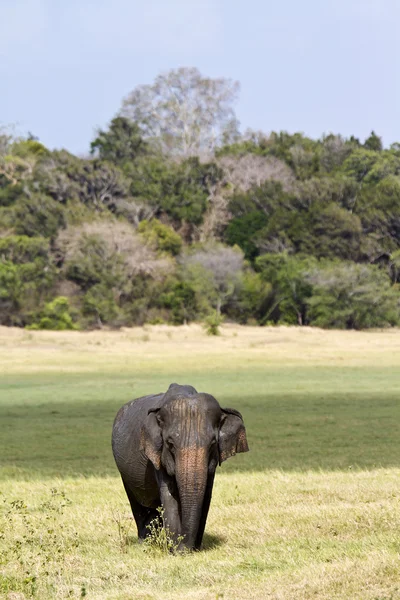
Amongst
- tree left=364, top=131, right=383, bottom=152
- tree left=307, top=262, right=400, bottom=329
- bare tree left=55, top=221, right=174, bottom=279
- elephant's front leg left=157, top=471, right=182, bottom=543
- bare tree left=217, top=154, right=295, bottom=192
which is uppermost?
tree left=364, top=131, right=383, bottom=152

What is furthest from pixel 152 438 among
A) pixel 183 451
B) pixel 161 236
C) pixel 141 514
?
pixel 161 236

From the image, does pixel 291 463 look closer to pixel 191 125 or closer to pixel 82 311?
pixel 82 311

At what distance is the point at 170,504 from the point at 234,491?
3.96m

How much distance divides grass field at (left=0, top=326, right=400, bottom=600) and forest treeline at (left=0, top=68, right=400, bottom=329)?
27.3 metres

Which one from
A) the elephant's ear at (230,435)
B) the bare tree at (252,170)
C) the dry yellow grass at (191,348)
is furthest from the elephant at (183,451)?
the bare tree at (252,170)

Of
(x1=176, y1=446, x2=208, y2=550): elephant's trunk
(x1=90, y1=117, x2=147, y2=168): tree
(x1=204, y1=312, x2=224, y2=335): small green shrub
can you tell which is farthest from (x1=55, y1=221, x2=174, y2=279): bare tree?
(x1=176, y1=446, x2=208, y2=550): elephant's trunk

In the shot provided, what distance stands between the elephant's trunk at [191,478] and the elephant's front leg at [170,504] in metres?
0.21

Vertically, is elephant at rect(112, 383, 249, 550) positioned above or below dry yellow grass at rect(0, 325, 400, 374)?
above

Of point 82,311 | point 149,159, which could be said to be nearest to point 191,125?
point 149,159

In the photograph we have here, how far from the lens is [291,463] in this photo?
15.6m

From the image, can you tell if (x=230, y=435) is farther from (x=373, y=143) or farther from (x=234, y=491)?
(x=373, y=143)

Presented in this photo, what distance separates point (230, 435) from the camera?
27.8ft

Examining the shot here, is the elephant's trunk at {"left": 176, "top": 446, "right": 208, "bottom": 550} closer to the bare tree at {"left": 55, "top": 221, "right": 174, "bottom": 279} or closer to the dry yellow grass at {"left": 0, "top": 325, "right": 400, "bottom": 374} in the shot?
the dry yellow grass at {"left": 0, "top": 325, "right": 400, "bottom": 374}

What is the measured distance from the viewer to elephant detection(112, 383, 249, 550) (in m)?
8.04
